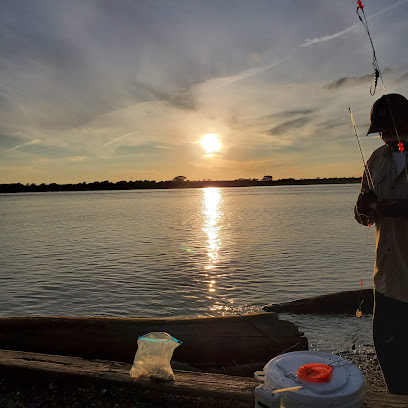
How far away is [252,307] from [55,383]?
7.20 metres

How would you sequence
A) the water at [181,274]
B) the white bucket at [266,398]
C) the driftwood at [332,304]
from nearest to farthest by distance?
the white bucket at [266,398] → the driftwood at [332,304] → the water at [181,274]

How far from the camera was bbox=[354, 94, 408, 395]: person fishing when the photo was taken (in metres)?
3.30

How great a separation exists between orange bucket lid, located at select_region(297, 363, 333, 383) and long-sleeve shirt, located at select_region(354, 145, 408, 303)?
108 cm

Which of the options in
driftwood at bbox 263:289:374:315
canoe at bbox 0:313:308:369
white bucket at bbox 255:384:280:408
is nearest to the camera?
white bucket at bbox 255:384:280:408

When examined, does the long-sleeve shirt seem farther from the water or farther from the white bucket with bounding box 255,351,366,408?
the water

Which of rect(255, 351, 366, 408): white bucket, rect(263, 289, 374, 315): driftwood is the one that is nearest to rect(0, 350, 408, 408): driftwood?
rect(255, 351, 366, 408): white bucket

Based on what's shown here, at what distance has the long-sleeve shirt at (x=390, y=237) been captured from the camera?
10.8ft

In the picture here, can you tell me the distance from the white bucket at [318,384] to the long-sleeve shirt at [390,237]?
893mm

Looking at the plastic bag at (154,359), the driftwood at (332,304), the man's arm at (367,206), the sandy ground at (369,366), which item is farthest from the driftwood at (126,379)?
the driftwood at (332,304)

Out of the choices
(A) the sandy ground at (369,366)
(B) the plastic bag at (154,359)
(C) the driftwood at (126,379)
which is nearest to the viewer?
(C) the driftwood at (126,379)

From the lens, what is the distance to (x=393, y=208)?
10.6ft

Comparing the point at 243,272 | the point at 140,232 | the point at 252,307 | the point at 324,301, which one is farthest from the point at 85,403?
the point at 140,232

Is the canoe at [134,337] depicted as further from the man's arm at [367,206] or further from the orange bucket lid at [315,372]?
the orange bucket lid at [315,372]

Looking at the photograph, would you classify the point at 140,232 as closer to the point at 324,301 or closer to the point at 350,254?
the point at 350,254
